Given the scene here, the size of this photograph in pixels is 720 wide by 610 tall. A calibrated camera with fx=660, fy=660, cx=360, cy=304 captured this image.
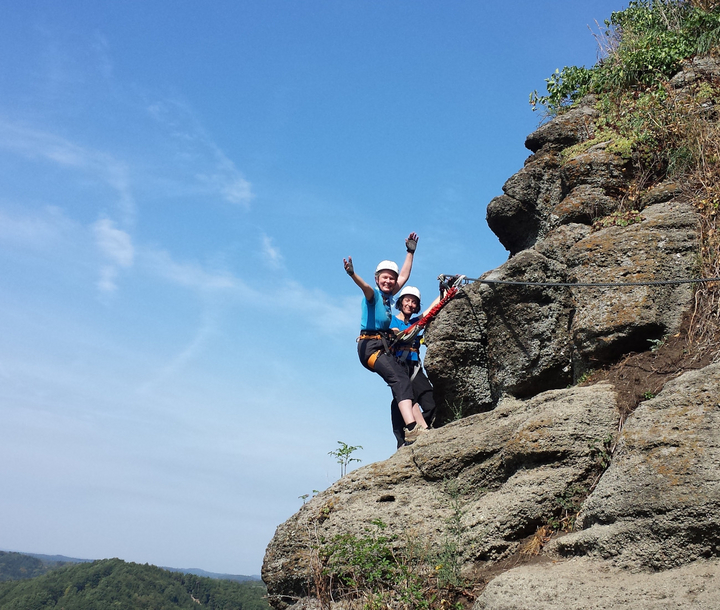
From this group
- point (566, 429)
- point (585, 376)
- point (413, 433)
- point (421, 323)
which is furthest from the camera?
point (421, 323)

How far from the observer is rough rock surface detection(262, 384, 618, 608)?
5812 millimetres

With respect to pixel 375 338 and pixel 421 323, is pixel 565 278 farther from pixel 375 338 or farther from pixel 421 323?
pixel 375 338

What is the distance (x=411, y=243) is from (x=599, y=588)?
617 cm

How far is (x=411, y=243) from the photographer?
982 cm

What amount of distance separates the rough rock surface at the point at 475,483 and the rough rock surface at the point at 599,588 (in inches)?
35.0

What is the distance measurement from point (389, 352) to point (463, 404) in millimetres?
1280

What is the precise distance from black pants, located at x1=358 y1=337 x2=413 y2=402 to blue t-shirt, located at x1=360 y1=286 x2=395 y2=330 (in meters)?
0.21

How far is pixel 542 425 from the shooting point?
6113mm

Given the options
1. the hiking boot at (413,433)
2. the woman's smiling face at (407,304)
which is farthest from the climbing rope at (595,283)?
the hiking boot at (413,433)

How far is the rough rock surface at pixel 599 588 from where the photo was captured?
4004mm

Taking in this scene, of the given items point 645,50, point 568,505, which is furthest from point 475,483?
point 645,50

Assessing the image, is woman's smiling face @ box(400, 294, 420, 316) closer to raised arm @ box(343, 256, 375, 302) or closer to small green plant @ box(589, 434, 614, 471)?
raised arm @ box(343, 256, 375, 302)

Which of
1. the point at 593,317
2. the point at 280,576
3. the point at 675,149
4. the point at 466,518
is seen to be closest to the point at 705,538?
the point at 466,518

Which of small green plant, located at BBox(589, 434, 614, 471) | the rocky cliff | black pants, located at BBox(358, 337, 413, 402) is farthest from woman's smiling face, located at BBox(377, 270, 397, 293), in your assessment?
small green plant, located at BBox(589, 434, 614, 471)
